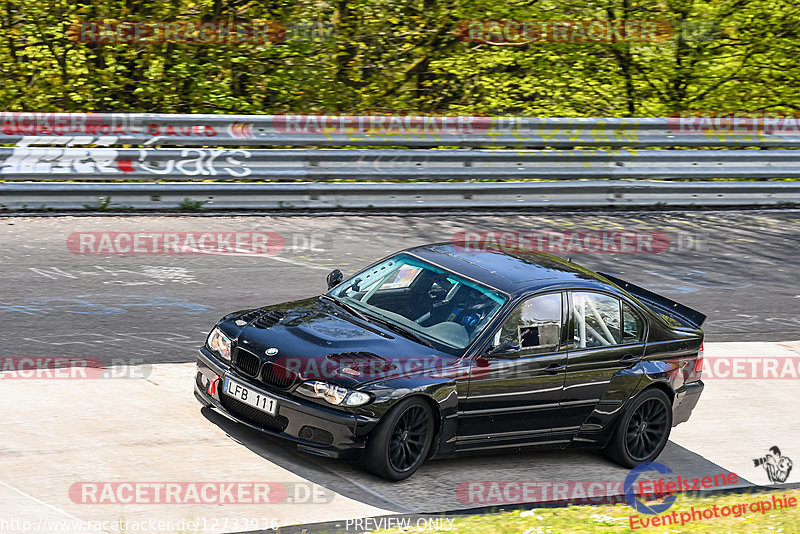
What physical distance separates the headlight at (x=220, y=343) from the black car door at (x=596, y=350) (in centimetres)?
237

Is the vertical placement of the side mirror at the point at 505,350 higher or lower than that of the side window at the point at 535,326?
lower

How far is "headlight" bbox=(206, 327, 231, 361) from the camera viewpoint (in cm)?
692

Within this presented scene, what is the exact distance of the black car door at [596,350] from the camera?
728 centimetres

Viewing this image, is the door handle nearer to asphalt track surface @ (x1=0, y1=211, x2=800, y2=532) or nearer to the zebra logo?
asphalt track surface @ (x1=0, y1=211, x2=800, y2=532)

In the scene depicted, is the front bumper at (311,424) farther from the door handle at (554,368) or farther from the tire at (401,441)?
the door handle at (554,368)

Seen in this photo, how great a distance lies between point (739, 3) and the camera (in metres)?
18.6

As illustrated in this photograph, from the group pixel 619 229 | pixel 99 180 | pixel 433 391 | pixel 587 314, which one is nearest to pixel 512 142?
pixel 619 229

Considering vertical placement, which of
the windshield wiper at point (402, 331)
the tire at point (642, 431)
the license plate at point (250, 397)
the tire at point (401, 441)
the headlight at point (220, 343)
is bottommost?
the tire at point (642, 431)

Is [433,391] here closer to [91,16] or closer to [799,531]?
[799,531]

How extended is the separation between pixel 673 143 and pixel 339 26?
18.9 feet

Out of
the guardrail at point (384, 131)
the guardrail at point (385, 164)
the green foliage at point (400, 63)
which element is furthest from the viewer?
the green foliage at point (400, 63)

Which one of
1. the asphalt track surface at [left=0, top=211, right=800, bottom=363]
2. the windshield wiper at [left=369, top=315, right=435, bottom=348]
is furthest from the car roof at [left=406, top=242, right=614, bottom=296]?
the asphalt track surface at [left=0, top=211, right=800, bottom=363]

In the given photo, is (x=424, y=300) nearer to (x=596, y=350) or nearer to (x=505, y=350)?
(x=505, y=350)

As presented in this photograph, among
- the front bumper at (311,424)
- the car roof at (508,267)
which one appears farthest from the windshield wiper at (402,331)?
the front bumper at (311,424)
